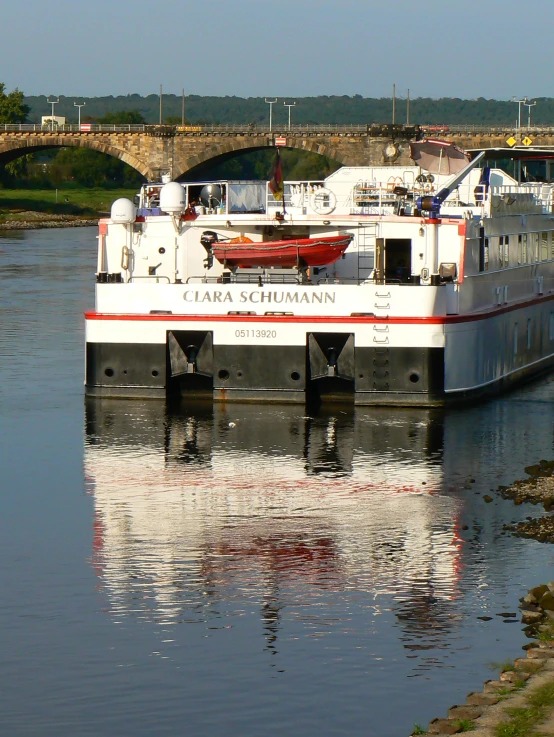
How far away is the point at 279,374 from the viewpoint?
1073 inches

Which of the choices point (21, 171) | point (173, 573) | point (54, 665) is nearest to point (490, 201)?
point (173, 573)

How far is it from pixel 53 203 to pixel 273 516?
133 m

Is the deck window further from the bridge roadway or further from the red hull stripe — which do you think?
the bridge roadway

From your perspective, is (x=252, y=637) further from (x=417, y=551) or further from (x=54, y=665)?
Answer: (x=417, y=551)

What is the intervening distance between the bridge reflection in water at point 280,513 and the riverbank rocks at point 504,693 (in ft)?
3.67

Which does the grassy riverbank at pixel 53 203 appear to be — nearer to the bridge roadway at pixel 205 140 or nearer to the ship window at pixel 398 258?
the bridge roadway at pixel 205 140

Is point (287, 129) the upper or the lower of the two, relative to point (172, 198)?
upper

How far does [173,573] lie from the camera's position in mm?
16312

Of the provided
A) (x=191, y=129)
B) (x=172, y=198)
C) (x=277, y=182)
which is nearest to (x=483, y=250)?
(x=277, y=182)

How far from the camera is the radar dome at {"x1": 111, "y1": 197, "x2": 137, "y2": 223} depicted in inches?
1139

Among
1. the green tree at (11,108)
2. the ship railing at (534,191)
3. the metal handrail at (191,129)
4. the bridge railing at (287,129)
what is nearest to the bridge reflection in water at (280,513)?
the ship railing at (534,191)

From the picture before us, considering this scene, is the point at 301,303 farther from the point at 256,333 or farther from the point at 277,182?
the point at 277,182

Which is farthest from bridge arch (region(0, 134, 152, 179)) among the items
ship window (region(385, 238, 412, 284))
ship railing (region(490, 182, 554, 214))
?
ship window (region(385, 238, 412, 284))

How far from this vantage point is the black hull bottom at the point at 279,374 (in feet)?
87.9
